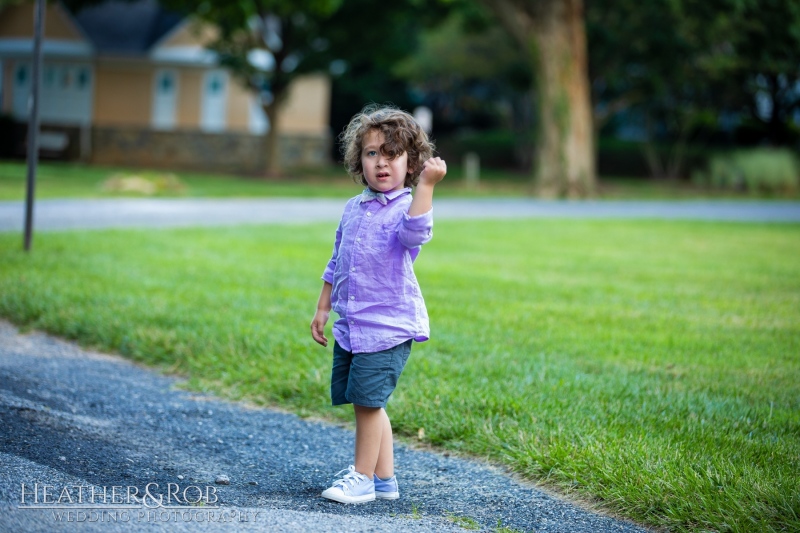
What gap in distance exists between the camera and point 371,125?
355cm

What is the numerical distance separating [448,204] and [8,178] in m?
8.99

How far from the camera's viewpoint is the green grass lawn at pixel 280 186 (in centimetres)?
1816

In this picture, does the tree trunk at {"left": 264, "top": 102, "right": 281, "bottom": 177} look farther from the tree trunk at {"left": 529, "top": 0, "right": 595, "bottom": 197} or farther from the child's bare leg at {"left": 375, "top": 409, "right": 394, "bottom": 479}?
the child's bare leg at {"left": 375, "top": 409, "right": 394, "bottom": 479}

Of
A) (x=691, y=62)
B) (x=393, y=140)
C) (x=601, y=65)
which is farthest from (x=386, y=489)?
(x=601, y=65)

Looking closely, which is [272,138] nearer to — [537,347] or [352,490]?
[537,347]

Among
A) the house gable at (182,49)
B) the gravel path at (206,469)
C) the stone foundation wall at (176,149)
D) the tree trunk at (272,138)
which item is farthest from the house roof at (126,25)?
the gravel path at (206,469)

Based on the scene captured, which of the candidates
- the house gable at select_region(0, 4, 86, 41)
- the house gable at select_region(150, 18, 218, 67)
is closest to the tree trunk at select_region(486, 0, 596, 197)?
the house gable at select_region(150, 18, 218, 67)

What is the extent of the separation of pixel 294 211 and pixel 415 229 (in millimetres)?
12855

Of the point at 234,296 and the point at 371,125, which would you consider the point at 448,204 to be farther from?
the point at 371,125

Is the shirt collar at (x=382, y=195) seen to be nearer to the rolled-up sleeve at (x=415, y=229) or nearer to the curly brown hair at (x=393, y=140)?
the curly brown hair at (x=393, y=140)

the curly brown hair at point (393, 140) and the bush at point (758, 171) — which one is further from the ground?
the bush at point (758, 171)

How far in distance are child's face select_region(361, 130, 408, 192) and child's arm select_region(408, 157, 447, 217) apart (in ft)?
0.64

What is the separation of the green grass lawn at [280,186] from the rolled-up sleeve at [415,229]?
1297 centimetres

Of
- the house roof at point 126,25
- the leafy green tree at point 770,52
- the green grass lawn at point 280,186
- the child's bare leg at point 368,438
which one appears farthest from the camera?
the house roof at point 126,25
